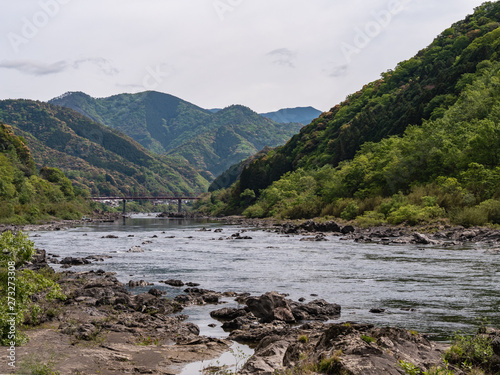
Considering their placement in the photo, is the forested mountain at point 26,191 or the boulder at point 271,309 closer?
the boulder at point 271,309

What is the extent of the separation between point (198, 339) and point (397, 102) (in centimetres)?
13173

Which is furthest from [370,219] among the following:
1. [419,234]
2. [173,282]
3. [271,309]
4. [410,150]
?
[271,309]

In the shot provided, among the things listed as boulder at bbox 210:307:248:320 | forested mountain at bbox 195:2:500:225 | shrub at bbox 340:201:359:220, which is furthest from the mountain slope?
boulder at bbox 210:307:248:320

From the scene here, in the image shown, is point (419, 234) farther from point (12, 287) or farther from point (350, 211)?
point (12, 287)

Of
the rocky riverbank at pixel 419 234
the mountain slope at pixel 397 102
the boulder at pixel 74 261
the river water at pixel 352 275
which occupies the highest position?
the mountain slope at pixel 397 102

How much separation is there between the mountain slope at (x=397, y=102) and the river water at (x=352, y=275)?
6685cm

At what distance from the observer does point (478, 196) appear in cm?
6281

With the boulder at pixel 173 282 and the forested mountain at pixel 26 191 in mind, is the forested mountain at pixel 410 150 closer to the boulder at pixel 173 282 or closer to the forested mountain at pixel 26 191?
the boulder at pixel 173 282

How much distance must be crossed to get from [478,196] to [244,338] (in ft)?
175

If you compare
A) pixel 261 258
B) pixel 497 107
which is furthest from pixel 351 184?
A: pixel 261 258

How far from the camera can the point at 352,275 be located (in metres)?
33.3

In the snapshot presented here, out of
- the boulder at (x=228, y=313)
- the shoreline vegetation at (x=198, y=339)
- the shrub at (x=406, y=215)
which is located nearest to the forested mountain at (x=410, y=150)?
the shrub at (x=406, y=215)

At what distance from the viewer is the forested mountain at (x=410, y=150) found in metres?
68.1

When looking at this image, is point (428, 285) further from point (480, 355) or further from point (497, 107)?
point (497, 107)
